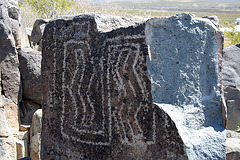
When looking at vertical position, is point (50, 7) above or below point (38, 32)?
above

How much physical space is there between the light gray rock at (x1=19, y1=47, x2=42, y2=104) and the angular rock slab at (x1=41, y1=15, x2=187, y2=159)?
2.79 m

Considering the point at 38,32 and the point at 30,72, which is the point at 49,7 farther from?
the point at 30,72

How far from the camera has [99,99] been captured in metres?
2.43

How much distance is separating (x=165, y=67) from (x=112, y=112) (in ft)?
1.75

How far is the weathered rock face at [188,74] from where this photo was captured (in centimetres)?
211

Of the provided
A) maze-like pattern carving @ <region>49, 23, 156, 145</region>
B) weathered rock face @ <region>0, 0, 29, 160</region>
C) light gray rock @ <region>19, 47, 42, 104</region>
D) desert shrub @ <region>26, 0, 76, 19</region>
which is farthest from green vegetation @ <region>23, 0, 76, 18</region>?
maze-like pattern carving @ <region>49, 23, 156, 145</region>

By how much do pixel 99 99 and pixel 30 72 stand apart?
3.29 metres

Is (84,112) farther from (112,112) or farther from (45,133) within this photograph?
(45,133)

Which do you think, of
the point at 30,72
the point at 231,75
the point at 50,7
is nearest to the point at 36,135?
the point at 30,72

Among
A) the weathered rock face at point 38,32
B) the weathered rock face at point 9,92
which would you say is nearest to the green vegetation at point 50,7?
the weathered rock face at point 38,32

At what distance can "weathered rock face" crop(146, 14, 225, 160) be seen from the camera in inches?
82.9

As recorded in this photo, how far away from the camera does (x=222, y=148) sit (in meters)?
2.10

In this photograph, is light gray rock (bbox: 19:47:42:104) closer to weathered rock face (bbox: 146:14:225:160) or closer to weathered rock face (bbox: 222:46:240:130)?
weathered rock face (bbox: 222:46:240:130)

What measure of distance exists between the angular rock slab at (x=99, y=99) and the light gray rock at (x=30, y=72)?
2.79 metres
